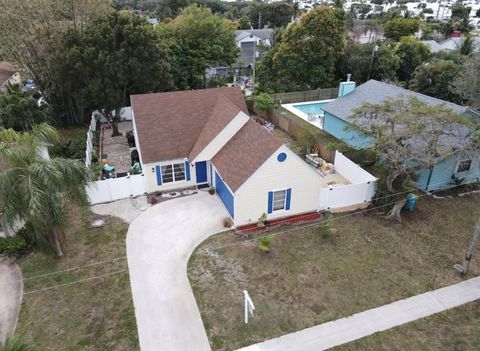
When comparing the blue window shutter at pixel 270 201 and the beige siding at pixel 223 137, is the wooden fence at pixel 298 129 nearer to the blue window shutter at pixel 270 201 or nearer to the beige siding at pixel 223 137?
the beige siding at pixel 223 137

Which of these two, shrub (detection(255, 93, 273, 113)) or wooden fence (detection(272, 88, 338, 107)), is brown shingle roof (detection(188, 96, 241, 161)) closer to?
shrub (detection(255, 93, 273, 113))

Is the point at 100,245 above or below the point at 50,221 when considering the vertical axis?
below

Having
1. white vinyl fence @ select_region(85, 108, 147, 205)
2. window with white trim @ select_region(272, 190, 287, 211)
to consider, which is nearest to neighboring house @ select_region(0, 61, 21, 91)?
white vinyl fence @ select_region(85, 108, 147, 205)

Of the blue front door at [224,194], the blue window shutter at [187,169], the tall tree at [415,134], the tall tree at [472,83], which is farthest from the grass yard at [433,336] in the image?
the tall tree at [472,83]

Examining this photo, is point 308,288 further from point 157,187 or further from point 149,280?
point 157,187

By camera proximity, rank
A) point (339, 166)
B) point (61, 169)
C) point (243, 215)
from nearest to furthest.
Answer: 1. point (61, 169)
2. point (243, 215)
3. point (339, 166)

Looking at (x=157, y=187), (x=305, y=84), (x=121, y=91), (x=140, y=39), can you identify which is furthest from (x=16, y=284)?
(x=305, y=84)
